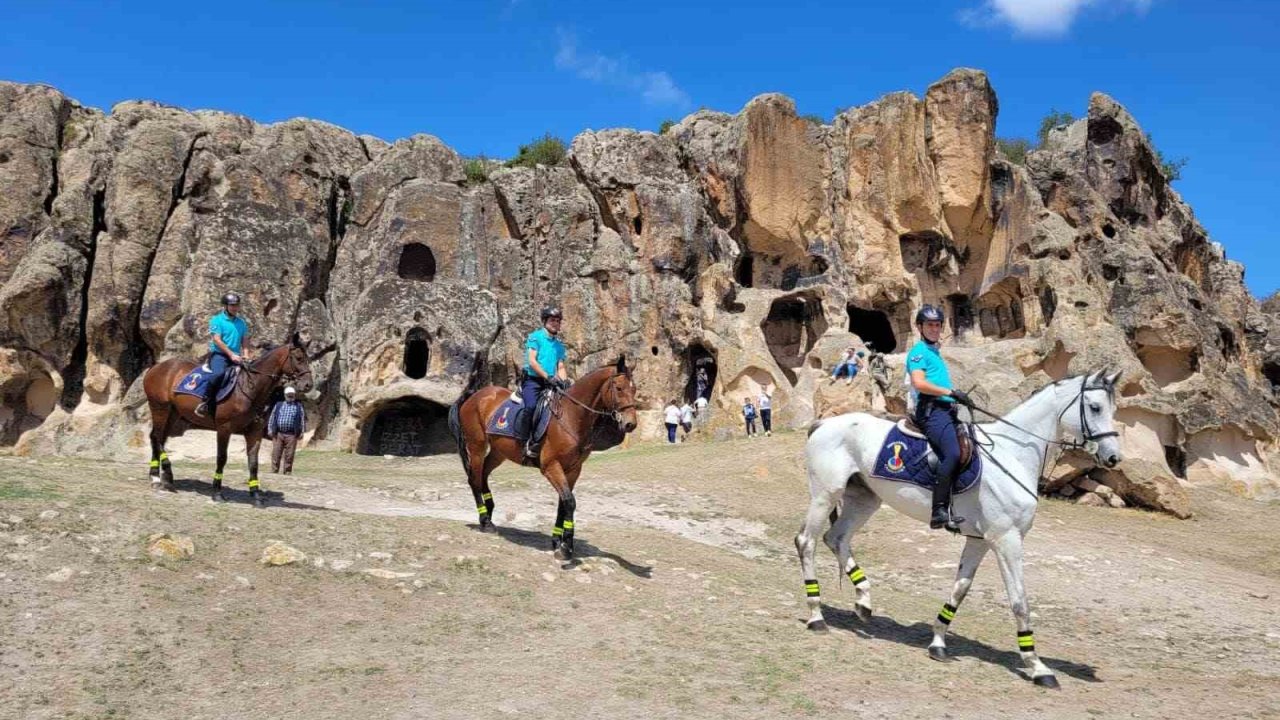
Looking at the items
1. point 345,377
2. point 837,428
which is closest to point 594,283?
point 345,377

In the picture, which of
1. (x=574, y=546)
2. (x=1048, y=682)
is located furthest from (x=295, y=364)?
(x=1048, y=682)

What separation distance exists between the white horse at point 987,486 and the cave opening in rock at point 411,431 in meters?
19.5

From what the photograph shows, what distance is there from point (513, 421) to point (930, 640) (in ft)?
15.1

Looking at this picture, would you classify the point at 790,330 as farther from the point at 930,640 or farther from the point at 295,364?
the point at 930,640

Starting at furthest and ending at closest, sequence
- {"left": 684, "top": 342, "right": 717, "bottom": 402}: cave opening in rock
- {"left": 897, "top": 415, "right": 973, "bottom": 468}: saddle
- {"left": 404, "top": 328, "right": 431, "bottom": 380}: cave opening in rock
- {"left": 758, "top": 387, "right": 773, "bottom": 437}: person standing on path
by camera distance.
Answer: {"left": 684, "top": 342, "right": 717, "bottom": 402}: cave opening in rock, {"left": 404, "top": 328, "right": 431, "bottom": 380}: cave opening in rock, {"left": 758, "top": 387, "right": 773, "bottom": 437}: person standing on path, {"left": 897, "top": 415, "right": 973, "bottom": 468}: saddle

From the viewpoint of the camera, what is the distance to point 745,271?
29.8 m

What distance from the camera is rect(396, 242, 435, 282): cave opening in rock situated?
1082 inches

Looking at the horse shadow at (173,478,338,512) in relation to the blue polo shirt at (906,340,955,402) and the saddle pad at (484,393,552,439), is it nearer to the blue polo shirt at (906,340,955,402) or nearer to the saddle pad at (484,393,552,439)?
the saddle pad at (484,393,552,439)

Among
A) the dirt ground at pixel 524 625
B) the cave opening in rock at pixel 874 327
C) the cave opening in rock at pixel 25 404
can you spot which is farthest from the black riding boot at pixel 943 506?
the cave opening in rock at pixel 25 404

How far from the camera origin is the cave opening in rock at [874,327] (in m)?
29.9

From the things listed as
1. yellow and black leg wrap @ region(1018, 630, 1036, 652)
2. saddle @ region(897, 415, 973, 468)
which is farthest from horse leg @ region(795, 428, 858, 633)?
yellow and black leg wrap @ region(1018, 630, 1036, 652)

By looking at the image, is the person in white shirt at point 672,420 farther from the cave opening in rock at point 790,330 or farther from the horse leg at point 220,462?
the horse leg at point 220,462

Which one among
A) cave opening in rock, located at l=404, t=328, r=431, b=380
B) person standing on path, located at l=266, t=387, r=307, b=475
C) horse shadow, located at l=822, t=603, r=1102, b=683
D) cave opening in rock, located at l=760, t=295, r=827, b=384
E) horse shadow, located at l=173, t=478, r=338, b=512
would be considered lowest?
horse shadow, located at l=822, t=603, r=1102, b=683

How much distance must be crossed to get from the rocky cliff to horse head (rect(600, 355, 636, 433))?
1294 cm
